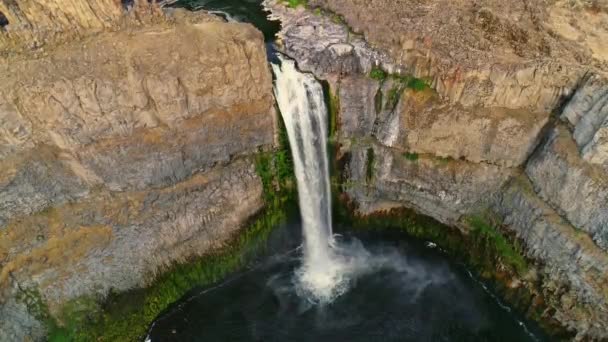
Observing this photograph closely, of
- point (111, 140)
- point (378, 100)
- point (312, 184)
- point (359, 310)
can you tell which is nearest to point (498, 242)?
point (359, 310)

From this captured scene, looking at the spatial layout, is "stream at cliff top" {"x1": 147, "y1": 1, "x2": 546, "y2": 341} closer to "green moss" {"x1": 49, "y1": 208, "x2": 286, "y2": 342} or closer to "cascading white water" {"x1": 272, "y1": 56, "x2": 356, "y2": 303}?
"cascading white water" {"x1": 272, "y1": 56, "x2": 356, "y2": 303}

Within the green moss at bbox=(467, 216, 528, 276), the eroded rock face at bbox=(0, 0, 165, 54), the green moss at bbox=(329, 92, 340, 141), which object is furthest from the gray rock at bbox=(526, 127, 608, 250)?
the eroded rock face at bbox=(0, 0, 165, 54)

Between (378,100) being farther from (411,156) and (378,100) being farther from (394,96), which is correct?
(411,156)

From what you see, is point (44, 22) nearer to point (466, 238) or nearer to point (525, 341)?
point (466, 238)

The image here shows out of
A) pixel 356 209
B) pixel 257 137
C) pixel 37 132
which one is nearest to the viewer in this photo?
pixel 37 132

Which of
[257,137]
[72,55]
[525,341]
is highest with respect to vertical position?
[72,55]

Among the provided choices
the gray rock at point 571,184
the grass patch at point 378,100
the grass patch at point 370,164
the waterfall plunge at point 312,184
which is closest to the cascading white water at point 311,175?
the waterfall plunge at point 312,184

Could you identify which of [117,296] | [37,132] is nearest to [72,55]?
[37,132]
